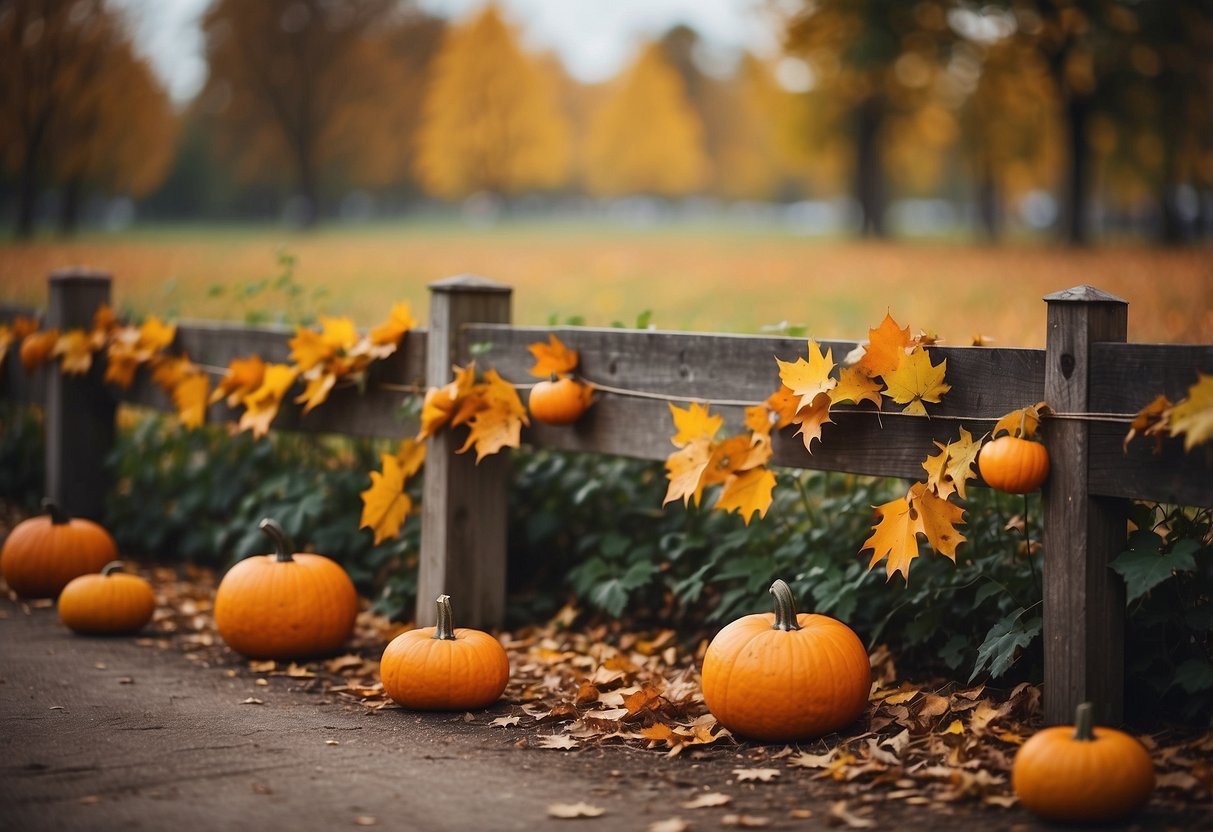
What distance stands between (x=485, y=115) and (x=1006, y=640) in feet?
119

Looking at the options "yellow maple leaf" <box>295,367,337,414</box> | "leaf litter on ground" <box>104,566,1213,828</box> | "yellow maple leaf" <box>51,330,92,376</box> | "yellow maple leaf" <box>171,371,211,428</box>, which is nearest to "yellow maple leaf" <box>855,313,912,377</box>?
"leaf litter on ground" <box>104,566,1213,828</box>

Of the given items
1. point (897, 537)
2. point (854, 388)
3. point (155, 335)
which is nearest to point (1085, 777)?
point (897, 537)

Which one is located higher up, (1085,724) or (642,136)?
(642,136)

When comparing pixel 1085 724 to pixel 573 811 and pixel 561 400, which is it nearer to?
pixel 573 811

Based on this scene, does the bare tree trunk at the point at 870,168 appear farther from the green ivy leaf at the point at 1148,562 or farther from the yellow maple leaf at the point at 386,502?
the green ivy leaf at the point at 1148,562

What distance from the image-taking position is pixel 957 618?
373 cm

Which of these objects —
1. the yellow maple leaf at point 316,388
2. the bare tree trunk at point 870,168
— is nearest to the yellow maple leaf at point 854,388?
the yellow maple leaf at point 316,388

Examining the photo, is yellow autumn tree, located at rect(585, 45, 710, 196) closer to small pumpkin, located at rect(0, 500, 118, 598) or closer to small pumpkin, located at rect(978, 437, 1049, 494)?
small pumpkin, located at rect(0, 500, 118, 598)

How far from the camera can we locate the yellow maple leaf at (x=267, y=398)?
195 inches

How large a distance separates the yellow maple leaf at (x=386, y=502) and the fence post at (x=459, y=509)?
0.40ft

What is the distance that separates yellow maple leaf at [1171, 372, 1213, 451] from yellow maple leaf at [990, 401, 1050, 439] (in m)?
0.36

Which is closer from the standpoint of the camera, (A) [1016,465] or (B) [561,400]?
(A) [1016,465]

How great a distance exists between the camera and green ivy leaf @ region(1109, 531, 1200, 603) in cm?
288

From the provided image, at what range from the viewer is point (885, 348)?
3314 millimetres
